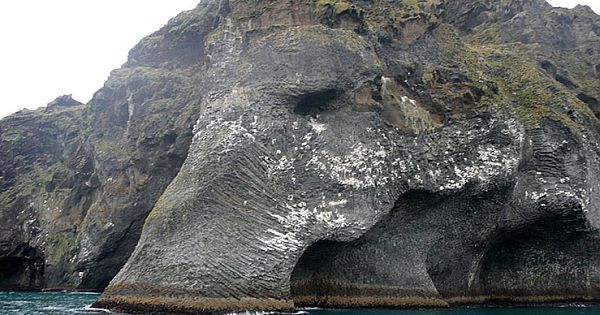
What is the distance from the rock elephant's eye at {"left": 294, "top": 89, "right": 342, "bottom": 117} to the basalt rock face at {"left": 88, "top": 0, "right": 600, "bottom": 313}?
10 centimetres

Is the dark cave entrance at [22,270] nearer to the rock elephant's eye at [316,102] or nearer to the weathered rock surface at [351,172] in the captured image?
the weathered rock surface at [351,172]

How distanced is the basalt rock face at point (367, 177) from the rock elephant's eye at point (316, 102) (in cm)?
10

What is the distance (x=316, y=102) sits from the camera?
124 ft

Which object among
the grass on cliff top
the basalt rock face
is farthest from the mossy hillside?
the basalt rock face

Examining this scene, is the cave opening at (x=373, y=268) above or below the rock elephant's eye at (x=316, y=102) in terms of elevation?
below

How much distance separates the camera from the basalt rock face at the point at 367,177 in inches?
1215

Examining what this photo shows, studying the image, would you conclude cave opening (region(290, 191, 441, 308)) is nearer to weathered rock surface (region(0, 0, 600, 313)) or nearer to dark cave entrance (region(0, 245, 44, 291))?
weathered rock surface (region(0, 0, 600, 313))

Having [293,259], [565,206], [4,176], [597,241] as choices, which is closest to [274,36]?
[293,259]

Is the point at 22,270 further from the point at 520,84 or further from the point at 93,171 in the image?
the point at 520,84

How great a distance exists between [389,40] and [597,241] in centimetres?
2027

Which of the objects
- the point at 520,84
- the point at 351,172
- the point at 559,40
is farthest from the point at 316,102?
the point at 559,40

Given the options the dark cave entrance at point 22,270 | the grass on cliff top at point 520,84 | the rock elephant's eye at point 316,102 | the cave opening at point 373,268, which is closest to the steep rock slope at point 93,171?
the dark cave entrance at point 22,270

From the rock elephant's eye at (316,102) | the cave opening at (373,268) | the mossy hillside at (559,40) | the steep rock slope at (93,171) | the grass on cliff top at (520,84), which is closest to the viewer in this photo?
the cave opening at (373,268)

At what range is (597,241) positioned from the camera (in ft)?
135
